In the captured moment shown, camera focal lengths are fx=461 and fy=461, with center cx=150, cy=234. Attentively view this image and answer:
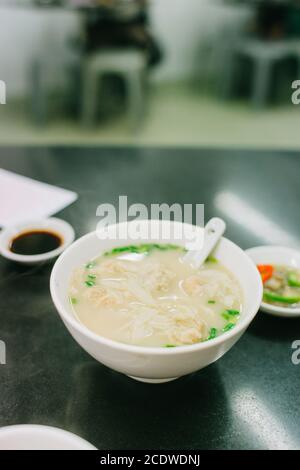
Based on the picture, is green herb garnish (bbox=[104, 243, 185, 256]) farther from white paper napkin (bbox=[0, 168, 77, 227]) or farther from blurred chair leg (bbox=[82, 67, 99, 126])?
blurred chair leg (bbox=[82, 67, 99, 126])

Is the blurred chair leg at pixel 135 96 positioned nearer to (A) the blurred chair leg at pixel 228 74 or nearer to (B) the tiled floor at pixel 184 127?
(B) the tiled floor at pixel 184 127

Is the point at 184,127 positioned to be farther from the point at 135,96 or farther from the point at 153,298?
the point at 153,298

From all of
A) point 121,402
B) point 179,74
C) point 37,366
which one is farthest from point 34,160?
point 179,74

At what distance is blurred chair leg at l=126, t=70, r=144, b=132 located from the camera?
527 centimetres

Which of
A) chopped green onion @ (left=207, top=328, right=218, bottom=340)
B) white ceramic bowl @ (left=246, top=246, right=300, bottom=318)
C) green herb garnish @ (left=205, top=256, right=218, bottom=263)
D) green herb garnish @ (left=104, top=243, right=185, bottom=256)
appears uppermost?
green herb garnish @ (left=205, top=256, right=218, bottom=263)

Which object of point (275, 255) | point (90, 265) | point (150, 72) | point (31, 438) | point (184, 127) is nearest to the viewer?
point (31, 438)

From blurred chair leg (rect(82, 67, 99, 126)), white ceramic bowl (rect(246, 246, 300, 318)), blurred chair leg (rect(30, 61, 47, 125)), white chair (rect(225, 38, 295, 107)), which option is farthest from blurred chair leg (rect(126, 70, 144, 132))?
white ceramic bowl (rect(246, 246, 300, 318))

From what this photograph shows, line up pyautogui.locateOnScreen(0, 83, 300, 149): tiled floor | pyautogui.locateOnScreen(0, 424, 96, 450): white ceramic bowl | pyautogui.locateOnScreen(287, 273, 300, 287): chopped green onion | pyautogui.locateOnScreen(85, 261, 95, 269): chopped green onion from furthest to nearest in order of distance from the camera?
pyautogui.locateOnScreen(0, 83, 300, 149): tiled floor
pyautogui.locateOnScreen(287, 273, 300, 287): chopped green onion
pyautogui.locateOnScreen(85, 261, 95, 269): chopped green onion
pyautogui.locateOnScreen(0, 424, 96, 450): white ceramic bowl

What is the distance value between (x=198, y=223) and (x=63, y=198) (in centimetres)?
53

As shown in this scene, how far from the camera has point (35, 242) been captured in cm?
149

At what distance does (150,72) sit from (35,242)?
5811mm

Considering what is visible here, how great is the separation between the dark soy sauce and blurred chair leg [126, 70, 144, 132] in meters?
4.07

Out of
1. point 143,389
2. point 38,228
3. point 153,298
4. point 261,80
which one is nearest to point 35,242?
point 38,228

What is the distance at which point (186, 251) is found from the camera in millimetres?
1294
